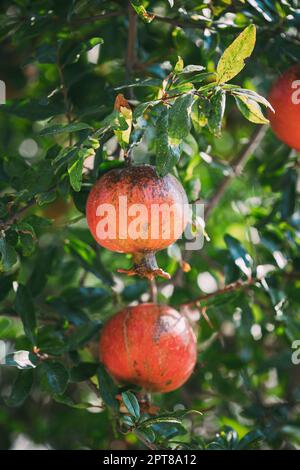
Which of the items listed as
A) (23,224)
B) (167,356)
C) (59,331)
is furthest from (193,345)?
(23,224)

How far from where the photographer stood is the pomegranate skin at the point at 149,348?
1447mm

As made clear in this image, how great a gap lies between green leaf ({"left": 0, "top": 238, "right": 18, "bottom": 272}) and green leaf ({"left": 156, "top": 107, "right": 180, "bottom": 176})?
1.01ft

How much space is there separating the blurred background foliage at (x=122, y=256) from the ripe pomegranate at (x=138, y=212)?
0.23 ft

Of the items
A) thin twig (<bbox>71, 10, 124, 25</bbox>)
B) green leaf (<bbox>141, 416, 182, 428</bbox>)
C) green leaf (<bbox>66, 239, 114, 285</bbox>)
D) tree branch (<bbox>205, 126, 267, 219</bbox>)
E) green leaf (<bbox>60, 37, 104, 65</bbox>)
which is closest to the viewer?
green leaf (<bbox>141, 416, 182, 428</bbox>)

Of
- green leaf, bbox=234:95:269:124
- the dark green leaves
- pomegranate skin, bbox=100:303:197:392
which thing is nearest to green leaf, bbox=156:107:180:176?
the dark green leaves

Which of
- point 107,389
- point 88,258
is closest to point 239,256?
point 88,258

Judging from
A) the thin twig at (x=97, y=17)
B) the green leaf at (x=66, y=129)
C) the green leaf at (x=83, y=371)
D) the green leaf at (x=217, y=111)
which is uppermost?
the green leaf at (x=217, y=111)

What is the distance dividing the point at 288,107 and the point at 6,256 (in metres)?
0.64

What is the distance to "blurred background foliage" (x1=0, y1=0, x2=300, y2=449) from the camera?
145 centimetres

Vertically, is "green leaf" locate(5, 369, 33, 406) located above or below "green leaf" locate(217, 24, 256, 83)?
below

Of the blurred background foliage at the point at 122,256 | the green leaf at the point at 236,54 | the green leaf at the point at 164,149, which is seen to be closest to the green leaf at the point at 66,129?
the blurred background foliage at the point at 122,256

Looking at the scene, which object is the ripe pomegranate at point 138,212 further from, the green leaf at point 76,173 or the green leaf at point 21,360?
the green leaf at point 21,360

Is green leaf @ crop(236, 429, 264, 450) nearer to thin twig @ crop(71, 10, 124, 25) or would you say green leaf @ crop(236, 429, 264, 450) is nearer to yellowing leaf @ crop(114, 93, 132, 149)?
yellowing leaf @ crop(114, 93, 132, 149)
